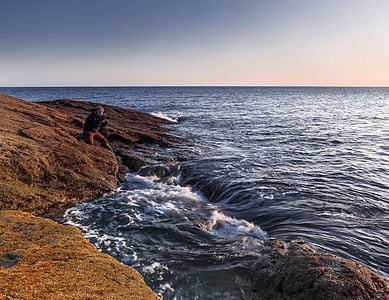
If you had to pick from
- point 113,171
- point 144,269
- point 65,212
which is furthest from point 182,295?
point 113,171

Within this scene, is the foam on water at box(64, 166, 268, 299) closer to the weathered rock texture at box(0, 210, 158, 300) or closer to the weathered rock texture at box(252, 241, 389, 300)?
the weathered rock texture at box(252, 241, 389, 300)

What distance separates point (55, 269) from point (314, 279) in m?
3.18

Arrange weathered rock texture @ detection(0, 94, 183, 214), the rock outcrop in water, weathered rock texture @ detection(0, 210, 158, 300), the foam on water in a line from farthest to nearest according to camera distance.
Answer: weathered rock texture @ detection(0, 94, 183, 214)
the foam on water
the rock outcrop in water
weathered rock texture @ detection(0, 210, 158, 300)

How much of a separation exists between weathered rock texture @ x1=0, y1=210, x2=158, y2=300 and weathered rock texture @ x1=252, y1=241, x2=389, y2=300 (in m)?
1.87

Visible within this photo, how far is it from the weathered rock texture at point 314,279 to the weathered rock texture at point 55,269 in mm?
1874

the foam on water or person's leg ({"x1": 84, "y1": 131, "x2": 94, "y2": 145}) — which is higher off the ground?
person's leg ({"x1": 84, "y1": 131, "x2": 94, "y2": 145})

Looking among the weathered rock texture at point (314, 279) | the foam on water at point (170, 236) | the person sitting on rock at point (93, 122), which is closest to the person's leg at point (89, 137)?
the person sitting on rock at point (93, 122)

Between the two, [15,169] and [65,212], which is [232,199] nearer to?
[65,212]

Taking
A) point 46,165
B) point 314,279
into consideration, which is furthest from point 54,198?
point 314,279

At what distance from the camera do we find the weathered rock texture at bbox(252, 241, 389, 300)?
9.64ft

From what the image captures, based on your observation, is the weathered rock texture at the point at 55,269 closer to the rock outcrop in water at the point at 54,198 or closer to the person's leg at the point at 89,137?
the rock outcrop in water at the point at 54,198

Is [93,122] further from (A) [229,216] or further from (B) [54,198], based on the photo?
(A) [229,216]

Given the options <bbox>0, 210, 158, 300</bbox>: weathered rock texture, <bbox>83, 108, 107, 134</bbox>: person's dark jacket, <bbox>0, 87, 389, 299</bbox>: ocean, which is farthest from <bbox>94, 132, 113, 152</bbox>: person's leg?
<bbox>0, 210, 158, 300</bbox>: weathered rock texture

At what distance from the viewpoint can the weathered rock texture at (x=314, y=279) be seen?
2.94m
